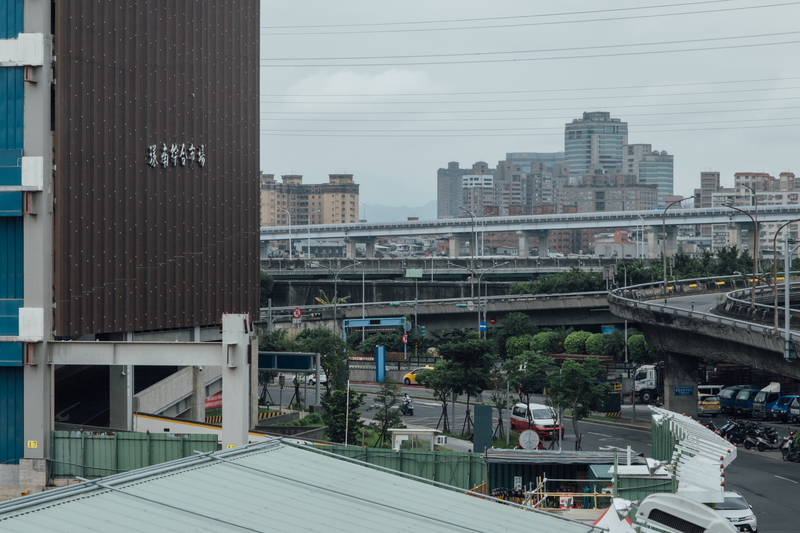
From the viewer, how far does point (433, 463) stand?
25500 millimetres

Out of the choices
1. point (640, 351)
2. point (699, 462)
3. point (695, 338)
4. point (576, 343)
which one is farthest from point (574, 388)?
point (576, 343)

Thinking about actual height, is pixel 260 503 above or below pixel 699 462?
above

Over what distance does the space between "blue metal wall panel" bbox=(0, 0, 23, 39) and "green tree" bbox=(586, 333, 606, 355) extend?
56.2 metres

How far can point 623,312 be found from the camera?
5950 centimetres

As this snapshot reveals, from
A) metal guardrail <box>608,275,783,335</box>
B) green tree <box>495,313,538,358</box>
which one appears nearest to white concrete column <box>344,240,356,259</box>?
green tree <box>495,313,538,358</box>

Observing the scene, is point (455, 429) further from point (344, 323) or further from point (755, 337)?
point (344, 323)

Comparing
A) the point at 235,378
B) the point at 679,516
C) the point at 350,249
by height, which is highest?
the point at 350,249

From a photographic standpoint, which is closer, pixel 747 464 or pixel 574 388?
pixel 747 464

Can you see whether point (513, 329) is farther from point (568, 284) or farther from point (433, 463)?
point (433, 463)

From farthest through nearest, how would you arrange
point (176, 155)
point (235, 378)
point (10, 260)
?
point (176, 155) < point (10, 260) < point (235, 378)

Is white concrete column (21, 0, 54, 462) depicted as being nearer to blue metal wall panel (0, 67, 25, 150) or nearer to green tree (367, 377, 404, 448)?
blue metal wall panel (0, 67, 25, 150)

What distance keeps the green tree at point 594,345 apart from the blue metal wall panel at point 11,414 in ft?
178

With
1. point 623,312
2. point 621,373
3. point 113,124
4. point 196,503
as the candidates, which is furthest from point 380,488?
point 621,373

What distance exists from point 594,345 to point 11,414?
2147 inches
